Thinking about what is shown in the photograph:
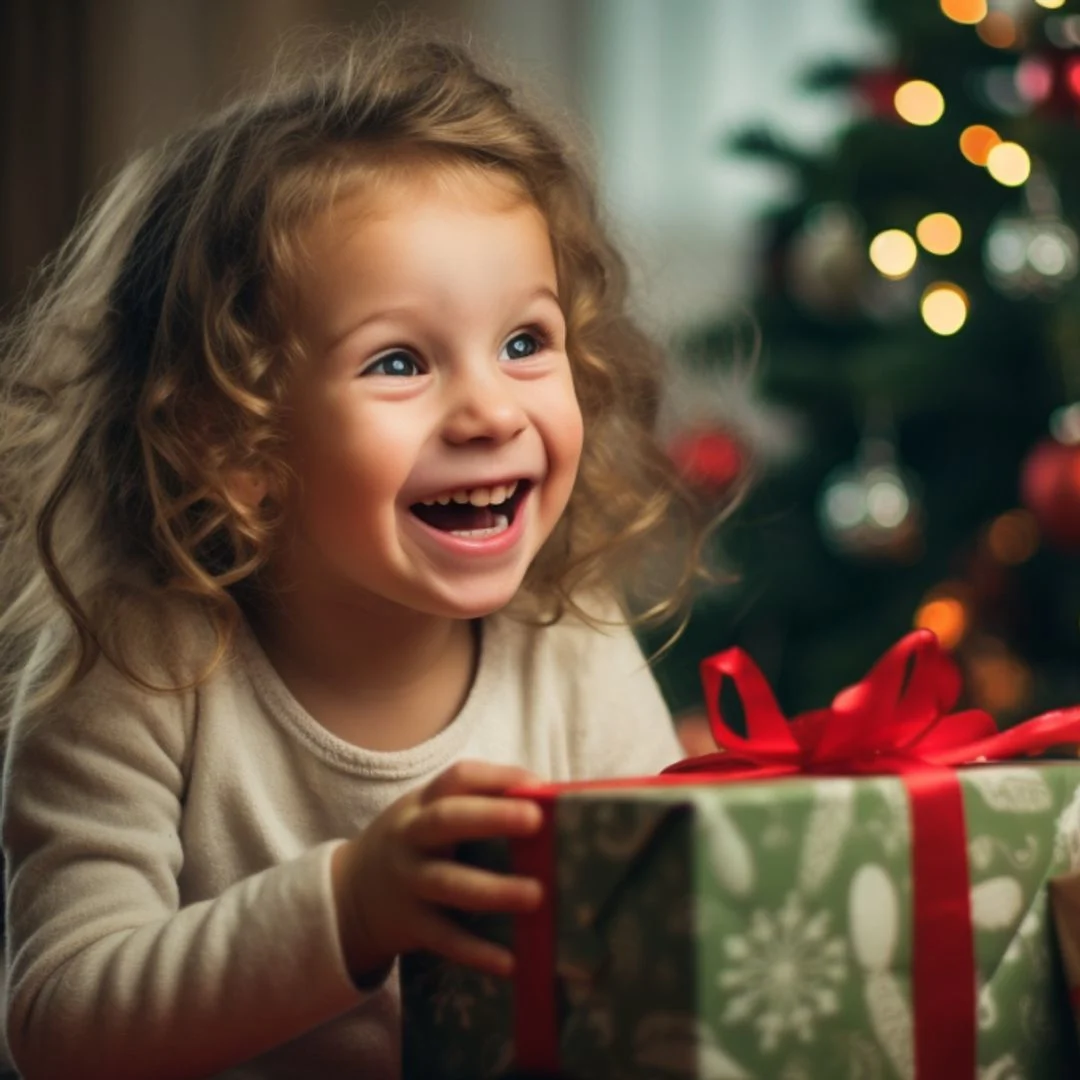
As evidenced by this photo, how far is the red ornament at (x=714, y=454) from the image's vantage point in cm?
200

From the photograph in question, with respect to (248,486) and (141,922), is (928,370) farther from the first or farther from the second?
(141,922)

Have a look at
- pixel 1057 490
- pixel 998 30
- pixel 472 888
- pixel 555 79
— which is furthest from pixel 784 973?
pixel 555 79

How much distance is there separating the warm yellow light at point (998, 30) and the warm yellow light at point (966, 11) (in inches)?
0.5

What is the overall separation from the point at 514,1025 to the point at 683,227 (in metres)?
2.49

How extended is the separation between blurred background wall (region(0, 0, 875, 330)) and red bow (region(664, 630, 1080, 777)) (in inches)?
78.8

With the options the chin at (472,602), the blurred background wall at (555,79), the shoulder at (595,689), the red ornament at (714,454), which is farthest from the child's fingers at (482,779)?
the blurred background wall at (555,79)

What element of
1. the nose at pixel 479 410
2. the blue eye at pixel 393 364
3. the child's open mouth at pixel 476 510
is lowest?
the child's open mouth at pixel 476 510

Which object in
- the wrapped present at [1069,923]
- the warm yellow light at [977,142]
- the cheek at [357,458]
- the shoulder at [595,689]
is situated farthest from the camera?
the warm yellow light at [977,142]

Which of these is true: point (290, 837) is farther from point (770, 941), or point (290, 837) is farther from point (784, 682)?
point (784, 682)

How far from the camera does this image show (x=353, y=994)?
0.77m

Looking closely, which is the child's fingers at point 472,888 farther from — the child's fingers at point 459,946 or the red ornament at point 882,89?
the red ornament at point 882,89

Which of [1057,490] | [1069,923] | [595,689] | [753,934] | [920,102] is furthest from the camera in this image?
[920,102]

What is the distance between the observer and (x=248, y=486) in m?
0.95

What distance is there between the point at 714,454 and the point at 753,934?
4.72 feet
